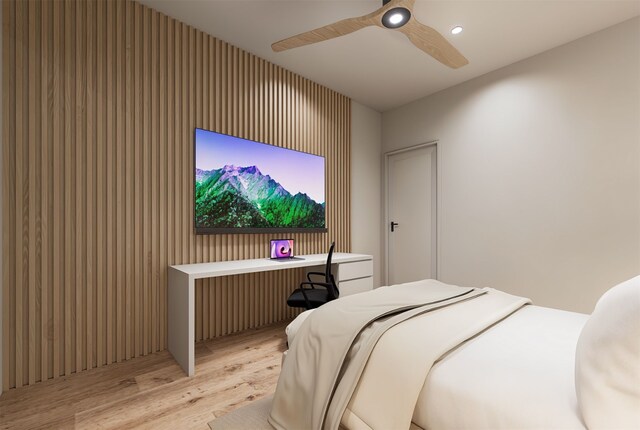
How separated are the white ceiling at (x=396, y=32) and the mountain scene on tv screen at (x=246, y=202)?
1.27m

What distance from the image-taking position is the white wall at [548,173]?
254cm

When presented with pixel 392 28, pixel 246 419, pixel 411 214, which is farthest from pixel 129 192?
pixel 411 214

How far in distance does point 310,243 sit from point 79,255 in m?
2.17

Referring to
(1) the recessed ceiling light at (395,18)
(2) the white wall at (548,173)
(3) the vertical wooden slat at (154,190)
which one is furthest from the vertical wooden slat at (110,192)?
(2) the white wall at (548,173)

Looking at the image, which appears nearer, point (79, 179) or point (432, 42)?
point (79, 179)

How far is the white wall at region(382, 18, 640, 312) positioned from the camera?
2541mm

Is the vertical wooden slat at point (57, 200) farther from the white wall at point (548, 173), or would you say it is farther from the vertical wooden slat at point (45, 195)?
the white wall at point (548, 173)

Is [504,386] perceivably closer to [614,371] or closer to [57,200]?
[614,371]

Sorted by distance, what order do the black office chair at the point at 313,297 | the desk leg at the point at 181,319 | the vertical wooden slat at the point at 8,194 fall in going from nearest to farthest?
the vertical wooden slat at the point at 8,194, the desk leg at the point at 181,319, the black office chair at the point at 313,297

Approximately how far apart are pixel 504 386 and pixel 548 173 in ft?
9.22

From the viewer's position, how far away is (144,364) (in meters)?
2.21

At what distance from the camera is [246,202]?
2.92m

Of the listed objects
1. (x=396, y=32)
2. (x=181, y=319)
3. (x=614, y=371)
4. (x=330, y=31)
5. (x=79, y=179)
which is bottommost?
(x=181, y=319)

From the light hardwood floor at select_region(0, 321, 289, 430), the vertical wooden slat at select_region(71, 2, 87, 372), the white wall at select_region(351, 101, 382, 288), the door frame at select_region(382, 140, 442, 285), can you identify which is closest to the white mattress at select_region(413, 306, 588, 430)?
the light hardwood floor at select_region(0, 321, 289, 430)
